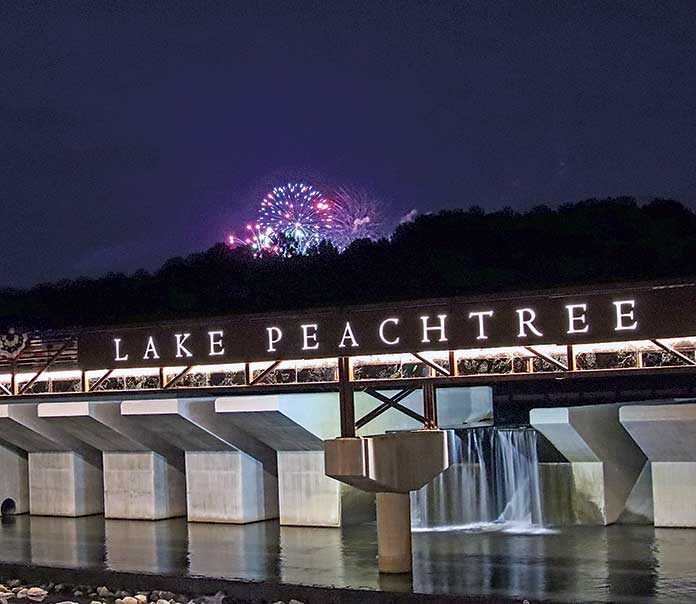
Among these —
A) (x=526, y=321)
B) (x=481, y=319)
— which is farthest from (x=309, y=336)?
(x=526, y=321)

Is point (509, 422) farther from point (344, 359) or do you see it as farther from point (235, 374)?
point (344, 359)

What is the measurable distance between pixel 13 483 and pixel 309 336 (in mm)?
22123

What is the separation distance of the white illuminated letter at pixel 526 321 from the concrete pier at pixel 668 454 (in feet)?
25.1

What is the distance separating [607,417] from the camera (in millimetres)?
34281

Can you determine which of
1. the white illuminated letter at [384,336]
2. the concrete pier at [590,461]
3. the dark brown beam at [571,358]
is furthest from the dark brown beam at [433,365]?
the concrete pier at [590,461]

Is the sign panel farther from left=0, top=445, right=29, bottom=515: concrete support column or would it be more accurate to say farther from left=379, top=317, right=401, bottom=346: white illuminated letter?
left=0, top=445, right=29, bottom=515: concrete support column

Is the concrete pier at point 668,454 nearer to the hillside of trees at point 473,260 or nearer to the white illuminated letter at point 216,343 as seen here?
the white illuminated letter at point 216,343

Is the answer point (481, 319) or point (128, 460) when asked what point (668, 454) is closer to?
point (481, 319)

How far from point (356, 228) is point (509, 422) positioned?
19.3 metres

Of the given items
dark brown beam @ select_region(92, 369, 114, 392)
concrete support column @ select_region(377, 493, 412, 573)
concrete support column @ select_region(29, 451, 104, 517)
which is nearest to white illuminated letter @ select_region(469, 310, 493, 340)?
concrete support column @ select_region(377, 493, 412, 573)

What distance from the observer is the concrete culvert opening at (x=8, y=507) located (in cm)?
4547

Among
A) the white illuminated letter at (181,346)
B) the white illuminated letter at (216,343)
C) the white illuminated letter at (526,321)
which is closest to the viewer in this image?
the white illuminated letter at (526,321)

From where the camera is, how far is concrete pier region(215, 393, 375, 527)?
117ft

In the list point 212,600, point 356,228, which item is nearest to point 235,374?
point 212,600
